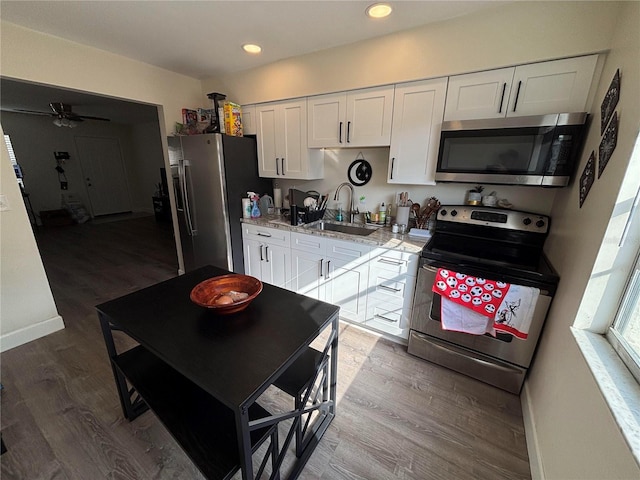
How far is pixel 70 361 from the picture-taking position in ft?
6.40

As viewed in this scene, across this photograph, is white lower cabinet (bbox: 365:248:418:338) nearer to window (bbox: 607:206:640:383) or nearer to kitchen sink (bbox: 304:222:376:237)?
kitchen sink (bbox: 304:222:376:237)

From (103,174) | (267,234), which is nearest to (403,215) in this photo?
(267,234)

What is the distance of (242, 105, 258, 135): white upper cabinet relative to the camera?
2.81 m

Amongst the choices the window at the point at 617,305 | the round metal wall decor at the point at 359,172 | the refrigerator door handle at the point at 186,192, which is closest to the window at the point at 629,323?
the window at the point at 617,305

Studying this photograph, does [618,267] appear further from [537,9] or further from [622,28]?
[537,9]

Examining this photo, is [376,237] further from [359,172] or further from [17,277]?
[17,277]

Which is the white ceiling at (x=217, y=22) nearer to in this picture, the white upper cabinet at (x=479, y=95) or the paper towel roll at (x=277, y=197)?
the white upper cabinet at (x=479, y=95)

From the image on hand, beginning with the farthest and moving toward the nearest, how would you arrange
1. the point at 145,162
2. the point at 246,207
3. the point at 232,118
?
the point at 145,162 → the point at 246,207 → the point at 232,118

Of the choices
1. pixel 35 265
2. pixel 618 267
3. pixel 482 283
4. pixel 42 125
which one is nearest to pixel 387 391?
pixel 482 283

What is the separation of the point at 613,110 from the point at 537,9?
0.85m

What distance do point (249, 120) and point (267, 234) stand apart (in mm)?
1321

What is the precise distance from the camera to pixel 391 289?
6.81ft

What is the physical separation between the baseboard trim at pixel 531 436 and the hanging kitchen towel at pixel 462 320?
16.9 inches

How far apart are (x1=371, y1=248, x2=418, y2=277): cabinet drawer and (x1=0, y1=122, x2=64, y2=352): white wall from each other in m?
2.87
